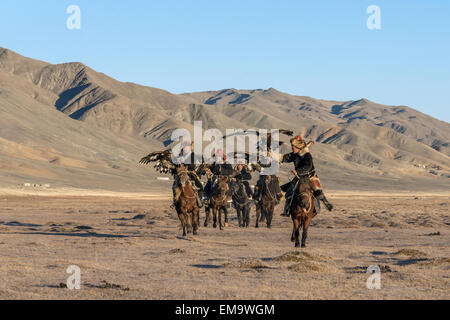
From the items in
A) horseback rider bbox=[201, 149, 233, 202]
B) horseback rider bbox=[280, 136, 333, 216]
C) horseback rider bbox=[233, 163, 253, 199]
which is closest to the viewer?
horseback rider bbox=[280, 136, 333, 216]

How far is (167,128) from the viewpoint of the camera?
592 feet

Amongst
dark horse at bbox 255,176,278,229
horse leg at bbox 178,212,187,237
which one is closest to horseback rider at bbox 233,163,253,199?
dark horse at bbox 255,176,278,229

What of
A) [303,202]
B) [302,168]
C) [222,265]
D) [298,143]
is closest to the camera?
[222,265]

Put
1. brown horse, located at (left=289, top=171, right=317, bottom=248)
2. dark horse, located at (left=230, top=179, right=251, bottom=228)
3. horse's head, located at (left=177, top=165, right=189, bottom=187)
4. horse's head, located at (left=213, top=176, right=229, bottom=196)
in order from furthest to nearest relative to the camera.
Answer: dark horse, located at (left=230, top=179, right=251, bottom=228) < horse's head, located at (left=213, top=176, right=229, bottom=196) < horse's head, located at (left=177, top=165, right=189, bottom=187) < brown horse, located at (left=289, top=171, right=317, bottom=248)

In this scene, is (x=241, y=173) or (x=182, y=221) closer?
(x=182, y=221)

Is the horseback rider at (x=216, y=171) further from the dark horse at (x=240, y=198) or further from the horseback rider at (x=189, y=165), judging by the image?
the horseback rider at (x=189, y=165)

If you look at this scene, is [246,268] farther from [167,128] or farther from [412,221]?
[167,128]

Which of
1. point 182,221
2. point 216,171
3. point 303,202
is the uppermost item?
point 216,171

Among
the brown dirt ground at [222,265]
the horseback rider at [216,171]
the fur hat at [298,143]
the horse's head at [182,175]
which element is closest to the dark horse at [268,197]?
the horseback rider at [216,171]

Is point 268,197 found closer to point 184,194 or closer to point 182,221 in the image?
point 182,221

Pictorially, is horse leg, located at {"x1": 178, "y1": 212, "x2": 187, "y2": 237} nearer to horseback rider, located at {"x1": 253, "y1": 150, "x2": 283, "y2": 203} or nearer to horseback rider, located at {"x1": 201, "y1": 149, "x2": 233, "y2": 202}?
horseback rider, located at {"x1": 201, "y1": 149, "x2": 233, "y2": 202}

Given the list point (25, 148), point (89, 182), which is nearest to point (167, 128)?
point (25, 148)

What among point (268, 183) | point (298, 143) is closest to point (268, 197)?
point (268, 183)
